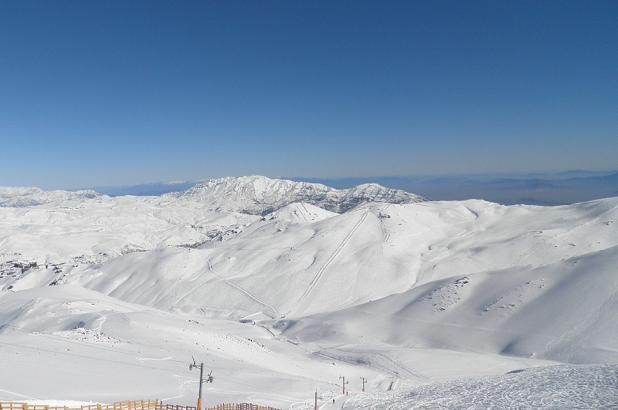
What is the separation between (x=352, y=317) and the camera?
68938 mm

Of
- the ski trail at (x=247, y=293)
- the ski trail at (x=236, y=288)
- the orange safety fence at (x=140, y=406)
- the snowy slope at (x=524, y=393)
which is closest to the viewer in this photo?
the orange safety fence at (x=140, y=406)

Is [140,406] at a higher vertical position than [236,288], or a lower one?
higher

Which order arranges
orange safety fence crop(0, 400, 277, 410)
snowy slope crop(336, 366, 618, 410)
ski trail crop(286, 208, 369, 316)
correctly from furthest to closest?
ski trail crop(286, 208, 369, 316) → snowy slope crop(336, 366, 618, 410) → orange safety fence crop(0, 400, 277, 410)

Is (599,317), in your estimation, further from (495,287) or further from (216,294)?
(216,294)

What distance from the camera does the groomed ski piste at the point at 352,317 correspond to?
1170 inches

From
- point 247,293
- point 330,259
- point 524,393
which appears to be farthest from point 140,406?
point 330,259

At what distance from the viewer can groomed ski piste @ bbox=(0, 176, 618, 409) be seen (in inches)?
1170

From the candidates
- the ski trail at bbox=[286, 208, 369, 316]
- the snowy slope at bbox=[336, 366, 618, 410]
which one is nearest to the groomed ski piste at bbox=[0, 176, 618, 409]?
the snowy slope at bbox=[336, 366, 618, 410]

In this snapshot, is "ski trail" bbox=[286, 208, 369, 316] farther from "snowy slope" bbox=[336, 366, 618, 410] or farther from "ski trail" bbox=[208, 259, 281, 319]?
"snowy slope" bbox=[336, 366, 618, 410]

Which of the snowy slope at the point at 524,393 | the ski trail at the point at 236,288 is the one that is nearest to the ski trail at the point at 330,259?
the ski trail at the point at 236,288

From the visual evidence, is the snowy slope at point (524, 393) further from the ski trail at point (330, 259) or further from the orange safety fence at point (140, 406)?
the ski trail at point (330, 259)

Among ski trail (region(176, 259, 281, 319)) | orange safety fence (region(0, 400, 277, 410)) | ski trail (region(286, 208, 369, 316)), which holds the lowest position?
ski trail (region(176, 259, 281, 319))

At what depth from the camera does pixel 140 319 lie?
53.7 metres

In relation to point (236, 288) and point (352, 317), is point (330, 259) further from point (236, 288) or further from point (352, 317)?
point (352, 317)
